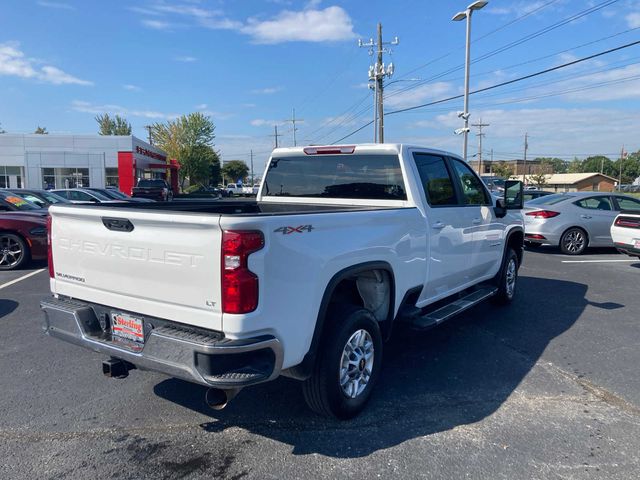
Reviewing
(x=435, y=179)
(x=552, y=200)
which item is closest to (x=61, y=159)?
(x=552, y=200)

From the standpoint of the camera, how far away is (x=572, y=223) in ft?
37.0

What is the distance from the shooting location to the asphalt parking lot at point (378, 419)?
2975mm

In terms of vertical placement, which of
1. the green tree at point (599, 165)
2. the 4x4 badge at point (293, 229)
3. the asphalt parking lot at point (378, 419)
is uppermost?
the green tree at point (599, 165)

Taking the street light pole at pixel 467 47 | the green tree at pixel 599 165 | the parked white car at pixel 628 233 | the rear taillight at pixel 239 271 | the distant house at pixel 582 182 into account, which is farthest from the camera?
the green tree at pixel 599 165

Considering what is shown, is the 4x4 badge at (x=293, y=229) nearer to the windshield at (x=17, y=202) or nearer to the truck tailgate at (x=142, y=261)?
the truck tailgate at (x=142, y=261)

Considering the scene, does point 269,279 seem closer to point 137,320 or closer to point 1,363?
point 137,320

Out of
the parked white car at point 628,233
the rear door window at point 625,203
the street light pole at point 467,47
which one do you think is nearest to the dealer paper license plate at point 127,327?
the parked white car at point 628,233

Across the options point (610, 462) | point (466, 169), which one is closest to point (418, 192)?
point (466, 169)

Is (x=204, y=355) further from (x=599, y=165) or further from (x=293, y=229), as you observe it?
(x=599, y=165)

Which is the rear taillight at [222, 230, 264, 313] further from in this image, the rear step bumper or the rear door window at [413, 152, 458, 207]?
the rear door window at [413, 152, 458, 207]

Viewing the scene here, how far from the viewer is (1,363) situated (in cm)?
452

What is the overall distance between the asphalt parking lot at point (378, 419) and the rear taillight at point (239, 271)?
41.8 inches

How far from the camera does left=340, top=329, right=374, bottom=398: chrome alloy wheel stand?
3.46 m

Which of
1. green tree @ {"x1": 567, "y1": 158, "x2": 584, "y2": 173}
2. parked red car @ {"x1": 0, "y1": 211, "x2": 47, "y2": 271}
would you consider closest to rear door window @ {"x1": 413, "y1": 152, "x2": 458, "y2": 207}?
parked red car @ {"x1": 0, "y1": 211, "x2": 47, "y2": 271}
